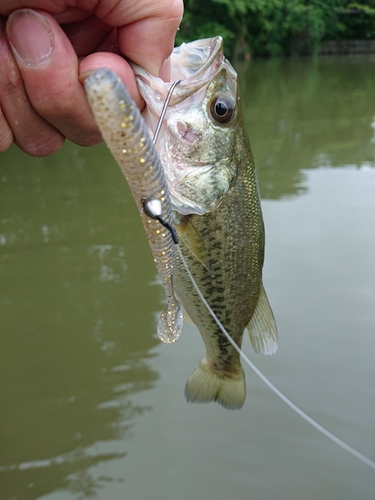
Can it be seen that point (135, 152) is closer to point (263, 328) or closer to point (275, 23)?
point (263, 328)

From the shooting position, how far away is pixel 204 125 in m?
1.71

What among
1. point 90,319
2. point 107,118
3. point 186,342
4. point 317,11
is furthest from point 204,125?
point 317,11

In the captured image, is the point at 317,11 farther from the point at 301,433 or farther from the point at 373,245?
the point at 301,433

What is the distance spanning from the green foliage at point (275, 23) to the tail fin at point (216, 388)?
2274 centimetres

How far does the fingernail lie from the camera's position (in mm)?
1443

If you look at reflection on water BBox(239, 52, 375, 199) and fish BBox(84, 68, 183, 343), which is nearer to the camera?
fish BBox(84, 68, 183, 343)

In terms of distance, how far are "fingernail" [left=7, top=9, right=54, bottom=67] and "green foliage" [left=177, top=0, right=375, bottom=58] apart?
23046 millimetres

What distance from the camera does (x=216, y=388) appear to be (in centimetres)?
233

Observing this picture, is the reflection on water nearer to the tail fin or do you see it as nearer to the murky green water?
the murky green water

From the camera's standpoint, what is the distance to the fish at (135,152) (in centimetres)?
88

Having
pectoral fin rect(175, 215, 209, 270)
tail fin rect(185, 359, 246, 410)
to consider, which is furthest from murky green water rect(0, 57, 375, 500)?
pectoral fin rect(175, 215, 209, 270)

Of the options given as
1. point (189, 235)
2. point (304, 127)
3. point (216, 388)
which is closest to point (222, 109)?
point (189, 235)

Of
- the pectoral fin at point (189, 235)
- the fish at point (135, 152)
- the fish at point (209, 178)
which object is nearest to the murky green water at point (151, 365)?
the fish at point (209, 178)

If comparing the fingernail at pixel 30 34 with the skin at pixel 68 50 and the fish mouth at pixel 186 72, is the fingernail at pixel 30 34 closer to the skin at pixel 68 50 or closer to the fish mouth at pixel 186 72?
the skin at pixel 68 50
